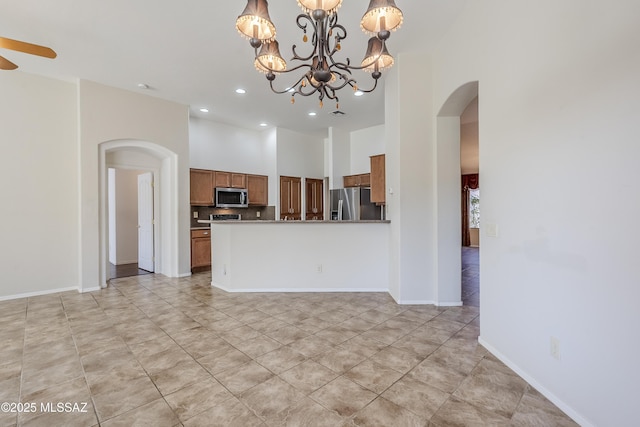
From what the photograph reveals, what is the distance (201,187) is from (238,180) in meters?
0.86

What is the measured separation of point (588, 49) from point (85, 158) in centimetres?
574

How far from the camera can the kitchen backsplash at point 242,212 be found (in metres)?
6.11

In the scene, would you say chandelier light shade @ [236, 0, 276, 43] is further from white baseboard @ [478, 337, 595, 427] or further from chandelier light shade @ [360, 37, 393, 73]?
white baseboard @ [478, 337, 595, 427]

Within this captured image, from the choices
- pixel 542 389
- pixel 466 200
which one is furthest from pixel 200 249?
pixel 466 200

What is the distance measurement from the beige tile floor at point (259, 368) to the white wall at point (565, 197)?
0.33 meters

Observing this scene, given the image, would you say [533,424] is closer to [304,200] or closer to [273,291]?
[273,291]

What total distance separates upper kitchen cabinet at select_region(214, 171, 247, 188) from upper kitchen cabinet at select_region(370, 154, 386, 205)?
3.02 meters

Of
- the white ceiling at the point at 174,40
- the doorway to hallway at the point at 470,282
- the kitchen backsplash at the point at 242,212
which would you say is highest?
the white ceiling at the point at 174,40

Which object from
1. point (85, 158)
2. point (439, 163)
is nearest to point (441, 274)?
point (439, 163)

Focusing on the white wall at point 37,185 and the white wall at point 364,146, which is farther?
the white wall at point 364,146

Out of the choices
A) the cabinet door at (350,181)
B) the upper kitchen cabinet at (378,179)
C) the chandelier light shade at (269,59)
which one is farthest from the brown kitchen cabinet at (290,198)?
the chandelier light shade at (269,59)

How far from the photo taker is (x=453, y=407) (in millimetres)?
1693

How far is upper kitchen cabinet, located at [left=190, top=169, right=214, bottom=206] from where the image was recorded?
5867mm

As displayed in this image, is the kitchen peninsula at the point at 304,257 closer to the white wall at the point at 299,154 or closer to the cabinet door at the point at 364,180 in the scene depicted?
the cabinet door at the point at 364,180
